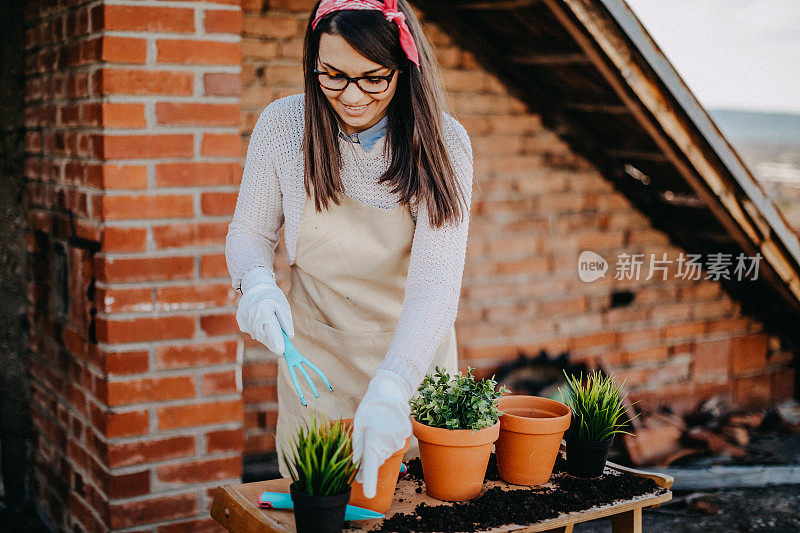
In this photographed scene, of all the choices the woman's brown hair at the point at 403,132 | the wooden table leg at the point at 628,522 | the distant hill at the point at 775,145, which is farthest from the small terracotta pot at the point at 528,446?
the distant hill at the point at 775,145

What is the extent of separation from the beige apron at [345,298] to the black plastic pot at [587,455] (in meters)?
0.37

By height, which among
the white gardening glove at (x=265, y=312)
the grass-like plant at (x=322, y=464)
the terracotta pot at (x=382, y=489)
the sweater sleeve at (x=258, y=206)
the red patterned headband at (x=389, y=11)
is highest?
the red patterned headband at (x=389, y=11)

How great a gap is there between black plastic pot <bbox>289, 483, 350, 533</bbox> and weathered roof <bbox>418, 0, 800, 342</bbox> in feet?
5.57

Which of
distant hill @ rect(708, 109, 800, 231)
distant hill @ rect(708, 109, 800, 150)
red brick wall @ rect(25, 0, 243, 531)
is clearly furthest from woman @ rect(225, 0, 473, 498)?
distant hill @ rect(708, 109, 800, 150)

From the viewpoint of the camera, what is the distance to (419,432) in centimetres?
136

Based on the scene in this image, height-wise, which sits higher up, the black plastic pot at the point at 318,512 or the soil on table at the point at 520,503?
the black plastic pot at the point at 318,512

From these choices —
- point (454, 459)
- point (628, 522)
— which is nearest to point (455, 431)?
point (454, 459)

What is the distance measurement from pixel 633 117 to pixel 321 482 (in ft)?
6.76

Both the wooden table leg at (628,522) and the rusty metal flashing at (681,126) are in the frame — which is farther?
the rusty metal flashing at (681,126)

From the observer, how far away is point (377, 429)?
122 cm

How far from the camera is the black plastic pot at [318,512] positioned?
1.16m

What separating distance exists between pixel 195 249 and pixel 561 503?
121cm

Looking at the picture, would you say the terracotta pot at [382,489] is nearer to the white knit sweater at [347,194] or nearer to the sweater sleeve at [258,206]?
the white knit sweater at [347,194]

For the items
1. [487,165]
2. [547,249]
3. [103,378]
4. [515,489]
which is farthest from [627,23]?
[103,378]
